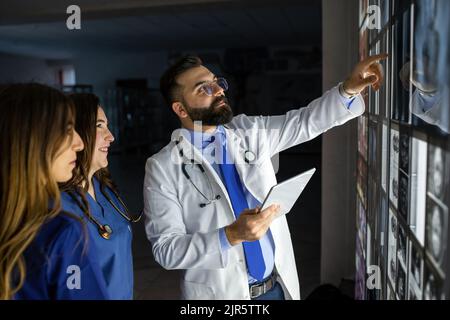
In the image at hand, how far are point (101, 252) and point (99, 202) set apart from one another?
182mm

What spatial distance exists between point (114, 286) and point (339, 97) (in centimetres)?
85

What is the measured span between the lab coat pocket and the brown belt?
12 cm

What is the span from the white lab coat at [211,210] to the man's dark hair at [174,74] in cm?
13

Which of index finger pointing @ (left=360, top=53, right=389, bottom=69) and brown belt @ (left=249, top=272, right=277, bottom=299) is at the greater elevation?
index finger pointing @ (left=360, top=53, right=389, bottom=69)

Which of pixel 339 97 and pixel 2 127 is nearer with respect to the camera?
pixel 2 127

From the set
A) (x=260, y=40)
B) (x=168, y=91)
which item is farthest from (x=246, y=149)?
(x=260, y=40)

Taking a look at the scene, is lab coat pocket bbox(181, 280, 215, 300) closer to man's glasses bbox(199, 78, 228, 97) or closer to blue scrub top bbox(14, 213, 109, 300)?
blue scrub top bbox(14, 213, 109, 300)

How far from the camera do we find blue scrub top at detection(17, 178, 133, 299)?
89cm

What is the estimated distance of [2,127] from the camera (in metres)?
0.87

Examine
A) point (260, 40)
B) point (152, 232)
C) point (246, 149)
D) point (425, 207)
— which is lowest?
point (152, 232)

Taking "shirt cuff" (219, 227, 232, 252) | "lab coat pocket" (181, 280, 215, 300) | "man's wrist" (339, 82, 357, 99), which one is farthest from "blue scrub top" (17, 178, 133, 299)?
"man's wrist" (339, 82, 357, 99)

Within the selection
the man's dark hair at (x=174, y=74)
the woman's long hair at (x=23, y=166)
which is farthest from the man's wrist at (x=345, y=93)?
the woman's long hair at (x=23, y=166)
